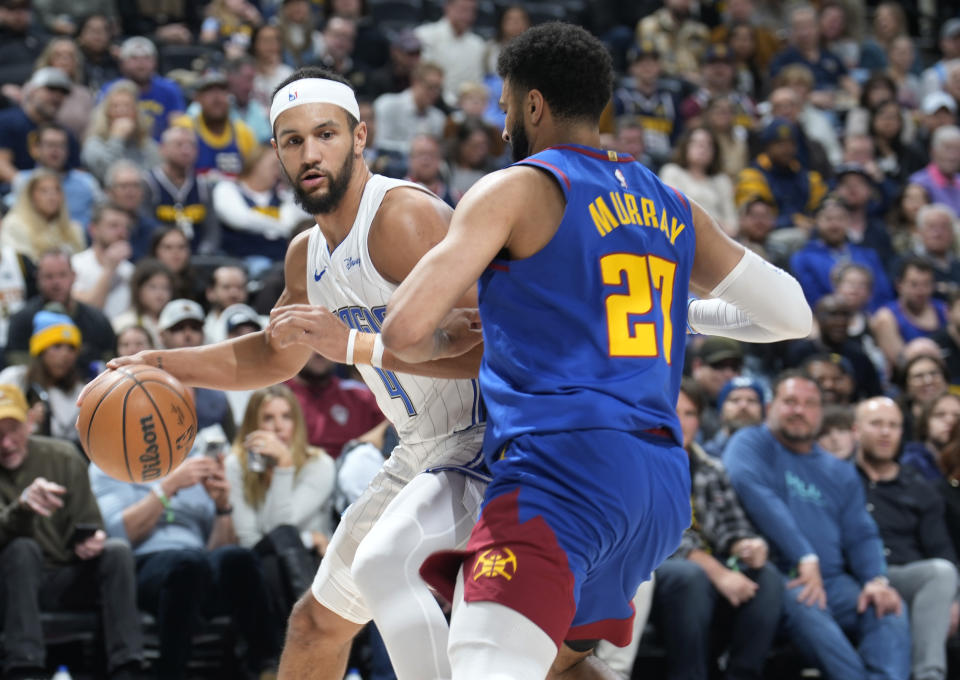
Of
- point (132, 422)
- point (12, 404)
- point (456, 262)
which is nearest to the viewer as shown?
point (456, 262)

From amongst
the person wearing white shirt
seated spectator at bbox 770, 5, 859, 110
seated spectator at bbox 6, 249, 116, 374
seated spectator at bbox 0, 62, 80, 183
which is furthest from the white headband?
seated spectator at bbox 770, 5, 859, 110

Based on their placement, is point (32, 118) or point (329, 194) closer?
point (329, 194)

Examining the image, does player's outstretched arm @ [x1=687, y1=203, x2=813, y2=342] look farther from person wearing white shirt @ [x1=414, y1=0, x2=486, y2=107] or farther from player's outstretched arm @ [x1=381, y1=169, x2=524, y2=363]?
person wearing white shirt @ [x1=414, y1=0, x2=486, y2=107]

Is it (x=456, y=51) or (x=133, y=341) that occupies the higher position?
(x=456, y=51)

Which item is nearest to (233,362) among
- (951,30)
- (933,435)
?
(933,435)

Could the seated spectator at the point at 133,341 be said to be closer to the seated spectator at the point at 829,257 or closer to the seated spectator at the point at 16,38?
the seated spectator at the point at 16,38

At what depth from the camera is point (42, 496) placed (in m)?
6.55

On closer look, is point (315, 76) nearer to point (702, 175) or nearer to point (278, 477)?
point (278, 477)

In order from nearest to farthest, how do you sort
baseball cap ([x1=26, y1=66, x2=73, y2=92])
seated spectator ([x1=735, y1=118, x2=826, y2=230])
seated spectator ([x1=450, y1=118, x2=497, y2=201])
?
baseball cap ([x1=26, y1=66, x2=73, y2=92]), seated spectator ([x1=450, y1=118, x2=497, y2=201]), seated spectator ([x1=735, y1=118, x2=826, y2=230])

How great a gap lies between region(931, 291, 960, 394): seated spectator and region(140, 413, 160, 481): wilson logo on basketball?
300 inches

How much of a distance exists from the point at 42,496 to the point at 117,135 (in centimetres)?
463

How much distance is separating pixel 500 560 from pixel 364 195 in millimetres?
1527

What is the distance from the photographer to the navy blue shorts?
3172 millimetres

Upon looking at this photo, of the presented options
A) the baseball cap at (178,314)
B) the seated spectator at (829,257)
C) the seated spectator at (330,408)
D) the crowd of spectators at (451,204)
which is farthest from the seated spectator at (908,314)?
the baseball cap at (178,314)
